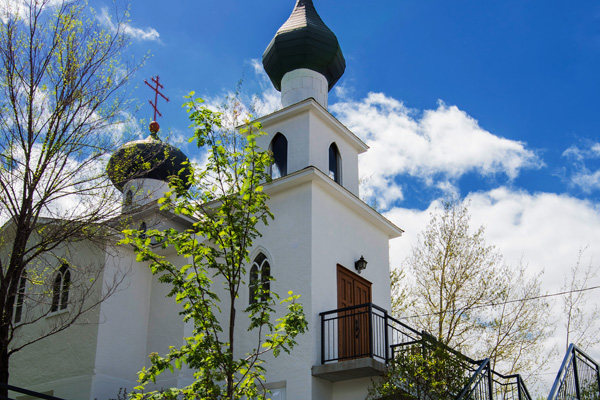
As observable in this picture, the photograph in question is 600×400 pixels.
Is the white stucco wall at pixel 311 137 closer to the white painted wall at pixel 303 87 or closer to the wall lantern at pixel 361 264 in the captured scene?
the white painted wall at pixel 303 87

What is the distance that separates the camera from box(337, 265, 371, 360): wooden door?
1406 cm

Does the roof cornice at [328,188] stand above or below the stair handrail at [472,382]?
above

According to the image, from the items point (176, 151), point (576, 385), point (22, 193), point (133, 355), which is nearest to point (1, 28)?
point (22, 193)

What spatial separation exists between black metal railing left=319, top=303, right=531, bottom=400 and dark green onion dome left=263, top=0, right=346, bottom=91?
6520 mm

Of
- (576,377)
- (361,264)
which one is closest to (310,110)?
(361,264)

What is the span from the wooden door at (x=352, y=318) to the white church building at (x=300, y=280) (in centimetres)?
2

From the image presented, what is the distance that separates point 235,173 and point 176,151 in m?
10.3

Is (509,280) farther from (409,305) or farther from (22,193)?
(22,193)

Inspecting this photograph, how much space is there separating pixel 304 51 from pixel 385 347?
8.11 meters

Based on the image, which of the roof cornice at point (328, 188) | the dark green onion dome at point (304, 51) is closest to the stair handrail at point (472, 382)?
the roof cornice at point (328, 188)

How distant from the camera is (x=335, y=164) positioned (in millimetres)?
16906

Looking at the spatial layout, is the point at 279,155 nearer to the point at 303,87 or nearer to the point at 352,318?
the point at 303,87

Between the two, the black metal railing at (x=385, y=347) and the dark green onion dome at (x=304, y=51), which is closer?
the black metal railing at (x=385, y=347)

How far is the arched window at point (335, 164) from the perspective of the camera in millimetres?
16719
